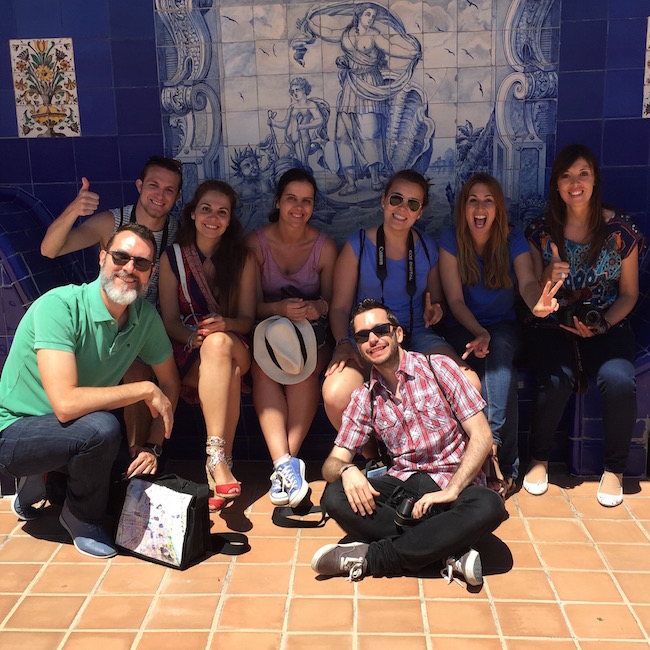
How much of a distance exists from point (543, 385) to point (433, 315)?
0.66m

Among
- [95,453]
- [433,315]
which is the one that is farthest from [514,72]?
[95,453]

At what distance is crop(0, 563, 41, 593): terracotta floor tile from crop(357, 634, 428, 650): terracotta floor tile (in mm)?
1407

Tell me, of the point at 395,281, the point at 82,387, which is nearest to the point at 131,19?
the point at 395,281

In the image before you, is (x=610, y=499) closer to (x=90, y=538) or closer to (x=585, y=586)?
(x=585, y=586)

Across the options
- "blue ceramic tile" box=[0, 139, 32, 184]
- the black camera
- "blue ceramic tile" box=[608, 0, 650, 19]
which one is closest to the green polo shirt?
"blue ceramic tile" box=[0, 139, 32, 184]

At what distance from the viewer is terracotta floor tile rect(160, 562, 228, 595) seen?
3318mm

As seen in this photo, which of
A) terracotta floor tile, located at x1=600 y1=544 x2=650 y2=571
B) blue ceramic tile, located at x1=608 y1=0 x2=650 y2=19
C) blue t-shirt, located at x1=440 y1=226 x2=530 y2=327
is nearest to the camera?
terracotta floor tile, located at x1=600 y1=544 x2=650 y2=571

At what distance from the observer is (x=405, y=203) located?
4281 millimetres

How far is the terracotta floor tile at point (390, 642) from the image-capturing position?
2.93m

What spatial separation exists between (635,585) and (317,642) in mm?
1306

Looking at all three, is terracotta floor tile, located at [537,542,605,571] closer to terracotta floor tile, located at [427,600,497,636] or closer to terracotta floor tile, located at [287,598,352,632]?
terracotta floor tile, located at [427,600,497,636]

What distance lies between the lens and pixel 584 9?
4.69 meters

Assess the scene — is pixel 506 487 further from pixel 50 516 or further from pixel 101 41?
pixel 101 41

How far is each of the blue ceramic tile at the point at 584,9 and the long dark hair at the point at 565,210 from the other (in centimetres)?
86
